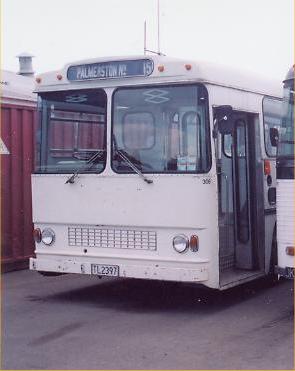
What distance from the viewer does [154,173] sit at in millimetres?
8719

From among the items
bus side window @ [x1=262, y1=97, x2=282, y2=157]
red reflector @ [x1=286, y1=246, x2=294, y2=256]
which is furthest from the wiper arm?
bus side window @ [x1=262, y1=97, x2=282, y2=157]

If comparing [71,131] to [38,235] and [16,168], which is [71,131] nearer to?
[38,235]

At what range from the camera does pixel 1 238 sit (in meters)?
12.1

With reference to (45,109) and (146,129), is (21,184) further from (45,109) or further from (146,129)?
(146,129)

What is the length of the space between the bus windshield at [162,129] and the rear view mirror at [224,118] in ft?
0.74

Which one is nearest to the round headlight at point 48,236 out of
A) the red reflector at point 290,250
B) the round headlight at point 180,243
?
the round headlight at point 180,243

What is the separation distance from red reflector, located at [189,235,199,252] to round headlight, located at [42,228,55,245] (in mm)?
2014

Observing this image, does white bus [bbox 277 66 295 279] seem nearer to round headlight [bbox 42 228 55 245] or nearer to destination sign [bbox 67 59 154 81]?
destination sign [bbox 67 59 154 81]

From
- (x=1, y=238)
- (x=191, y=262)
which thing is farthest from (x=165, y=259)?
(x=1, y=238)

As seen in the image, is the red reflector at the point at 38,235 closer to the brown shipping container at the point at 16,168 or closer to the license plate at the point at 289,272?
the brown shipping container at the point at 16,168

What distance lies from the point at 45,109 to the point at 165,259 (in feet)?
8.93

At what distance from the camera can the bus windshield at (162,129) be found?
337 inches

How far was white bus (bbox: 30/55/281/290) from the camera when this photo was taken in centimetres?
855

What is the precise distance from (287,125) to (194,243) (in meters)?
1.77
